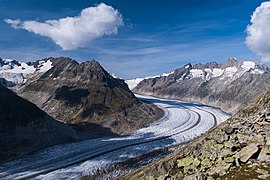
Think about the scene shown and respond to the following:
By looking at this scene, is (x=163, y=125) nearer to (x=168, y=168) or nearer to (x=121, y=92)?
(x=121, y=92)

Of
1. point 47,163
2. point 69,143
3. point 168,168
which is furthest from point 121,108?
point 168,168

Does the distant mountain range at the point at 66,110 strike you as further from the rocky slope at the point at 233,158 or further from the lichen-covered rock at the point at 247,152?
the lichen-covered rock at the point at 247,152

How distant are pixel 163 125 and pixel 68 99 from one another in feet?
→ 142

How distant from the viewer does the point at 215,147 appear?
95.6 ft

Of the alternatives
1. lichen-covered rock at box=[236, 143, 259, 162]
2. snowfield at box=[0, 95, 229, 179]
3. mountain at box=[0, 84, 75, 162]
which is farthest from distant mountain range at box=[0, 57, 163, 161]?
lichen-covered rock at box=[236, 143, 259, 162]

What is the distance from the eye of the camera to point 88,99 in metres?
134

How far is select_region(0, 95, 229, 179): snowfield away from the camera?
63.8 m

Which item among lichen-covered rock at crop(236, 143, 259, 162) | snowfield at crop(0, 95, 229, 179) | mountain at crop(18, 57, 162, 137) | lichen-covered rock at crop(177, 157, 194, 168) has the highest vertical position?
mountain at crop(18, 57, 162, 137)

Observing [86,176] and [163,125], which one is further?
[163,125]

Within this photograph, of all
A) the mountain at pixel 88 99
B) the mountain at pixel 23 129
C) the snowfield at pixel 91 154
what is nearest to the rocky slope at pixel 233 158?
the snowfield at pixel 91 154

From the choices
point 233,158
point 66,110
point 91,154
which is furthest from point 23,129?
point 233,158

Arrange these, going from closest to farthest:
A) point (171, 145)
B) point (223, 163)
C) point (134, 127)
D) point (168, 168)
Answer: point (223, 163) → point (168, 168) → point (171, 145) → point (134, 127)

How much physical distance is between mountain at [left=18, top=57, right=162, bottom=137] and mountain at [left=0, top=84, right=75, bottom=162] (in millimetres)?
20608

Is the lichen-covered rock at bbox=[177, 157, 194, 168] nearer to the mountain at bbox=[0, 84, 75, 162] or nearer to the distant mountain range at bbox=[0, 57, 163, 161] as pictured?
the mountain at bbox=[0, 84, 75, 162]
